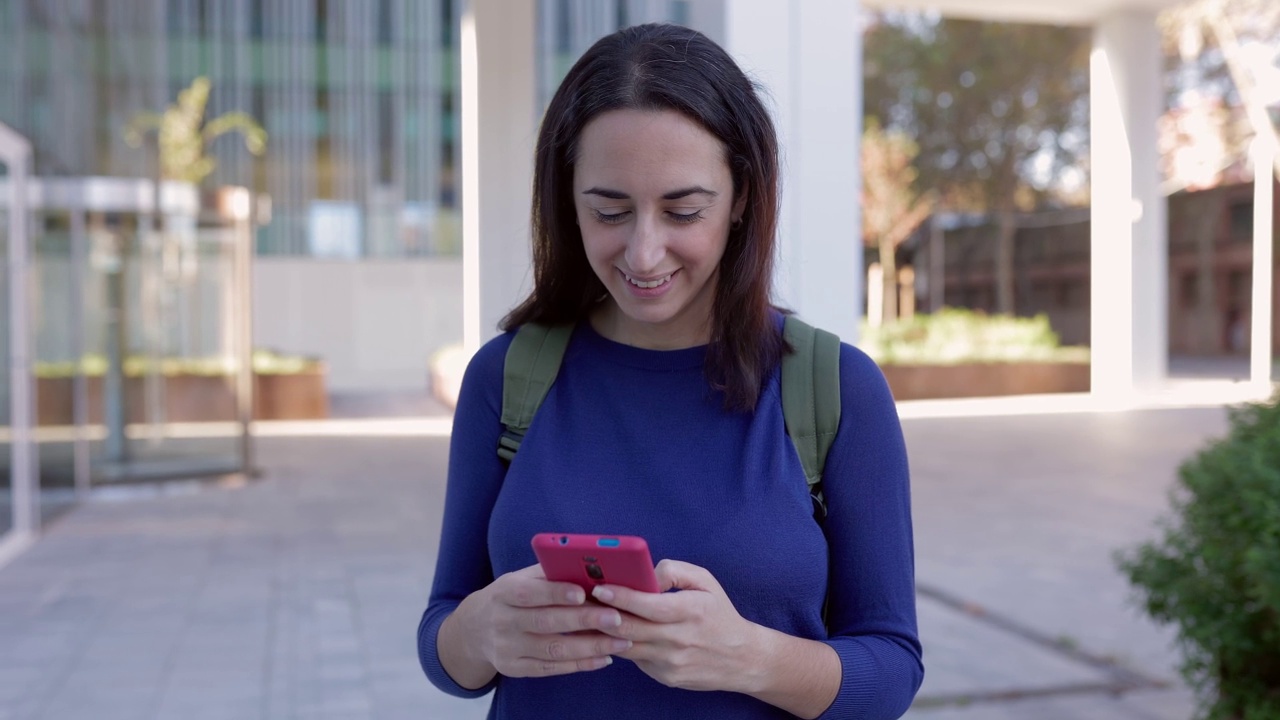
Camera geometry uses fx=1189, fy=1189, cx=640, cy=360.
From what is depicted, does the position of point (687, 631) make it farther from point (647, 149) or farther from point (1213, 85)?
point (1213, 85)

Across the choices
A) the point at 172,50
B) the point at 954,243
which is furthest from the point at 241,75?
the point at 954,243

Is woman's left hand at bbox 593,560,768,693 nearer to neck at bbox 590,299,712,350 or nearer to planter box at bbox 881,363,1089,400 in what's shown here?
neck at bbox 590,299,712,350

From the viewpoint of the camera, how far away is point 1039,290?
44.9 meters

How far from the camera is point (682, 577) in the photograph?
1347 mm

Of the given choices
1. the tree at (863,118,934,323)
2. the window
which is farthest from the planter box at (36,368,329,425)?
the window

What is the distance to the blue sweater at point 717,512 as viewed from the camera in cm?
155

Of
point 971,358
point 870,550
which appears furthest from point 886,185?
point 870,550

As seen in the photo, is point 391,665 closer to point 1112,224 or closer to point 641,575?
point 641,575

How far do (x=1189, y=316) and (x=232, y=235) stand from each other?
3661cm

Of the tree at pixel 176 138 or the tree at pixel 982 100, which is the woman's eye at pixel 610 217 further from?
the tree at pixel 982 100

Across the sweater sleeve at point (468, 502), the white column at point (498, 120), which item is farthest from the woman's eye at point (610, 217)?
the white column at point (498, 120)

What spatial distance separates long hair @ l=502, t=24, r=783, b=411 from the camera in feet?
5.07

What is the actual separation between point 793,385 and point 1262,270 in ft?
68.7

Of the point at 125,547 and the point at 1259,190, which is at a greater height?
the point at 1259,190
